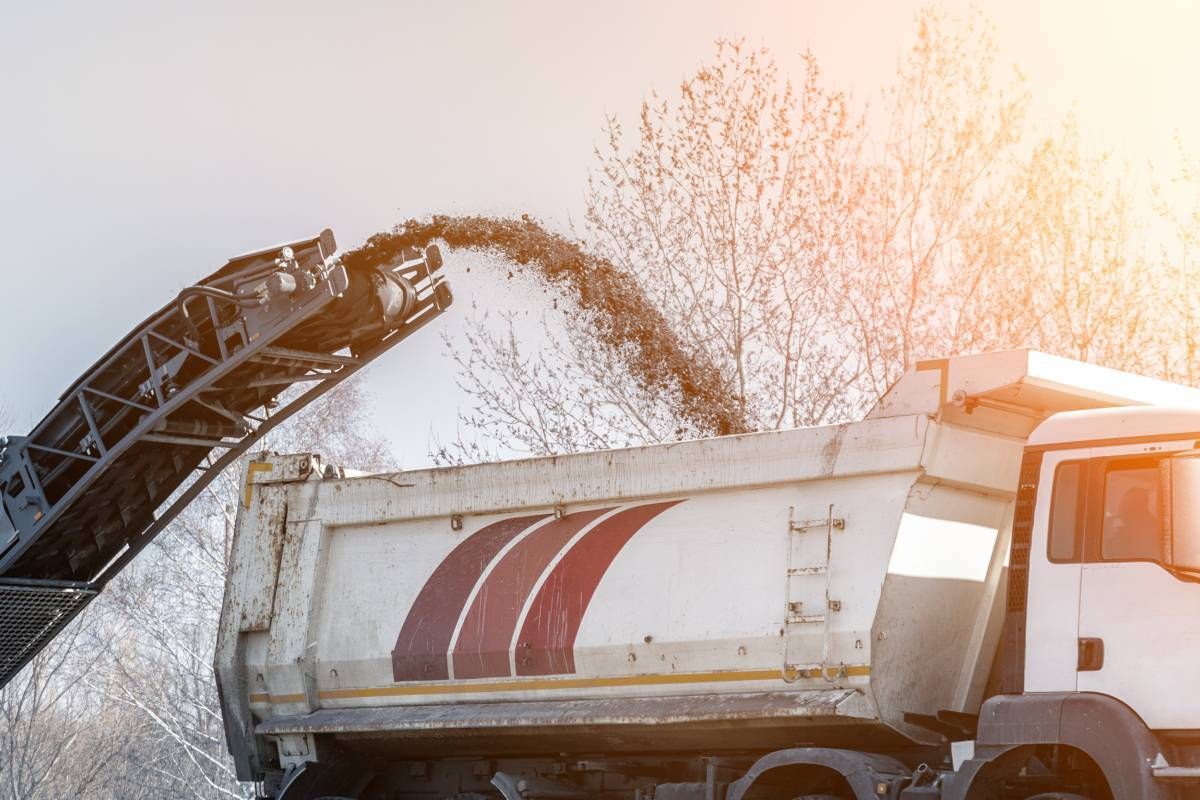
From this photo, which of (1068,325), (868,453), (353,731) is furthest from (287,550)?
(1068,325)

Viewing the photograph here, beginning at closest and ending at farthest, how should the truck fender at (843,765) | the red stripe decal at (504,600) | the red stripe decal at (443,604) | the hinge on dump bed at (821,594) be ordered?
the truck fender at (843,765) < the hinge on dump bed at (821,594) < the red stripe decal at (504,600) < the red stripe decal at (443,604)

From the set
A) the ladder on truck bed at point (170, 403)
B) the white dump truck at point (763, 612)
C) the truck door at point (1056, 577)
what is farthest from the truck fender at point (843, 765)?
the ladder on truck bed at point (170, 403)

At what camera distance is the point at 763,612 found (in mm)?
7750

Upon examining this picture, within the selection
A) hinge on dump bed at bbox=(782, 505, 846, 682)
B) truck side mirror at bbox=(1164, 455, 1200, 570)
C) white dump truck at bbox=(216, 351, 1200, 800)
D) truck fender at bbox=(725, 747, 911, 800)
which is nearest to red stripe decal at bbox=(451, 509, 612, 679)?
white dump truck at bbox=(216, 351, 1200, 800)

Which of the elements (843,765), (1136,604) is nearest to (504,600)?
(843,765)

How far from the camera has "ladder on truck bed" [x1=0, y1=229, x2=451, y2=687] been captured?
34.4 ft

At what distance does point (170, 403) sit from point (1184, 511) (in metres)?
6.97

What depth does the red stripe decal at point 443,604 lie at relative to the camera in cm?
899

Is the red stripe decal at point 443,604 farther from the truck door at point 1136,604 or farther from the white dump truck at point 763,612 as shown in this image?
the truck door at point 1136,604

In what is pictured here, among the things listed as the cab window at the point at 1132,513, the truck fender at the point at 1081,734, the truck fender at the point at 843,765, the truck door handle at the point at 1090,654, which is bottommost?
the truck fender at the point at 843,765

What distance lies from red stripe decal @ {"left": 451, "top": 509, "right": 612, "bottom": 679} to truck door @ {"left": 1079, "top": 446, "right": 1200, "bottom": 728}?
2.84m

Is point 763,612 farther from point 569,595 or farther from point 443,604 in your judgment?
point 443,604

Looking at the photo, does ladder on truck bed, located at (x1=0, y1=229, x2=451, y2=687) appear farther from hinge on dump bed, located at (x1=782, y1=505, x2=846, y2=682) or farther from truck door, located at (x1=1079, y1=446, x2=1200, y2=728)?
truck door, located at (x1=1079, y1=446, x2=1200, y2=728)

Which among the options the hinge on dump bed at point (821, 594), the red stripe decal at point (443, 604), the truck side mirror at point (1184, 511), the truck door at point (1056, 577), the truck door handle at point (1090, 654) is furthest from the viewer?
the red stripe decal at point (443, 604)
